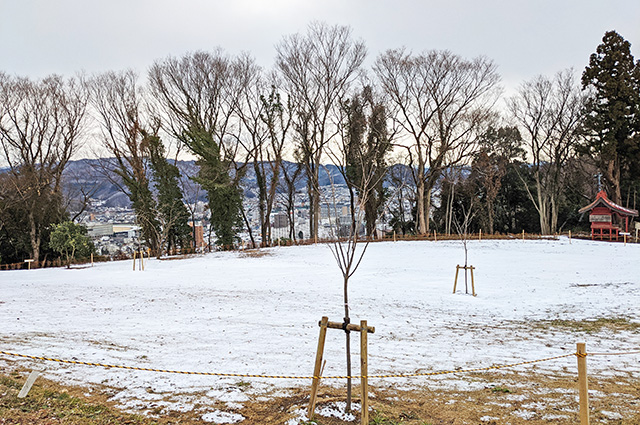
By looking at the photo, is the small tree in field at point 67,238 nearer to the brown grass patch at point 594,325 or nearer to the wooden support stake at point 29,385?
the wooden support stake at point 29,385

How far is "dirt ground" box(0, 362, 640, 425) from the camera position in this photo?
13.7 feet

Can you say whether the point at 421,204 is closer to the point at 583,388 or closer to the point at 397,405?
the point at 397,405

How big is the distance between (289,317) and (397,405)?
4.74 m

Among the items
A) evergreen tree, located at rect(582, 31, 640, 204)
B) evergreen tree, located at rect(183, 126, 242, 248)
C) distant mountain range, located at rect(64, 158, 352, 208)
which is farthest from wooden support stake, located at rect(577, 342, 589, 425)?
evergreen tree, located at rect(582, 31, 640, 204)

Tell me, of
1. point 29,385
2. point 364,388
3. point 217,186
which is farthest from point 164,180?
point 364,388

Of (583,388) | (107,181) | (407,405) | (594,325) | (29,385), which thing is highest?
(107,181)

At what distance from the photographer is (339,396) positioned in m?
4.75

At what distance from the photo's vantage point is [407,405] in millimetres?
4613

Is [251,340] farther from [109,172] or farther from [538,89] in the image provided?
[538,89]

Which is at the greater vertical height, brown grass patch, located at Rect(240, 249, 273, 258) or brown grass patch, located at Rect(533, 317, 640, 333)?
brown grass patch, located at Rect(240, 249, 273, 258)

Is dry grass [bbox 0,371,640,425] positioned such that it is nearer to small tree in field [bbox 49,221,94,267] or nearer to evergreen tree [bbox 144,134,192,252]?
small tree in field [bbox 49,221,94,267]

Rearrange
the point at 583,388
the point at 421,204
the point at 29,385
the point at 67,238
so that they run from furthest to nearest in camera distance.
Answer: the point at 421,204
the point at 67,238
the point at 29,385
the point at 583,388

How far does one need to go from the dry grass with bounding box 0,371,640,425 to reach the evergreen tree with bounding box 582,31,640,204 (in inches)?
1007

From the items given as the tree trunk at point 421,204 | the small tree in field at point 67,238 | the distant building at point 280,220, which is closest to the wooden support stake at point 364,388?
the small tree in field at point 67,238
